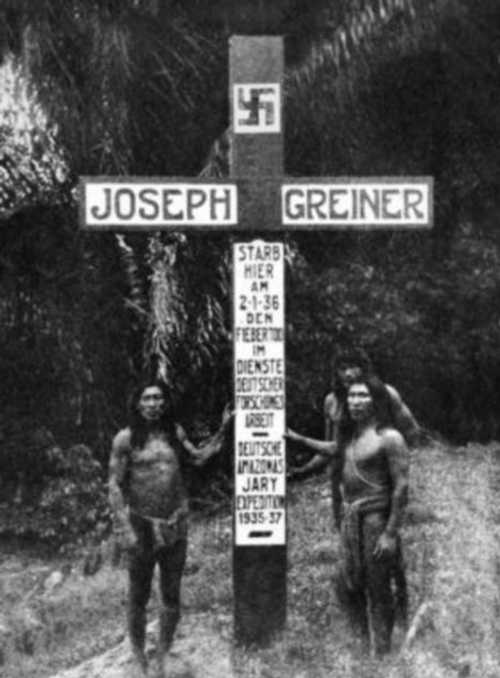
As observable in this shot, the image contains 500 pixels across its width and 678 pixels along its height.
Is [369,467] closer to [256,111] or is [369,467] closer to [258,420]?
[258,420]

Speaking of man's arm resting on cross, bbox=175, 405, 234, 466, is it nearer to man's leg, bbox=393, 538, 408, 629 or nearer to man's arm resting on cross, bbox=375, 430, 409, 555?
man's arm resting on cross, bbox=375, 430, 409, 555

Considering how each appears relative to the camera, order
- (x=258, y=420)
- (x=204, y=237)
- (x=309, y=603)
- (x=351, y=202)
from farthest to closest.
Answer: (x=204, y=237)
(x=309, y=603)
(x=351, y=202)
(x=258, y=420)

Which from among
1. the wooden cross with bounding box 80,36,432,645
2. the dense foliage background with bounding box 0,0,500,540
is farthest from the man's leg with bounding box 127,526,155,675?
the dense foliage background with bounding box 0,0,500,540

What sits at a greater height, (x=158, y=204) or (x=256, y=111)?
(x=256, y=111)

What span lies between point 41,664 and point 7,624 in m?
1.71

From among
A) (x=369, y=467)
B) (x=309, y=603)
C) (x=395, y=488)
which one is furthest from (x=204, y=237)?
(x=395, y=488)

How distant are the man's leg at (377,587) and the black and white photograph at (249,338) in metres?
0.01

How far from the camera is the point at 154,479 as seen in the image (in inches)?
273

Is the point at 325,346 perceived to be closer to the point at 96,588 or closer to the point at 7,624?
the point at 96,588

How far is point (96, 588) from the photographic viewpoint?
10.5m

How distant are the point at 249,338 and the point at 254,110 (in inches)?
45.1

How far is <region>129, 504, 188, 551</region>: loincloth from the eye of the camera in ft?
22.7

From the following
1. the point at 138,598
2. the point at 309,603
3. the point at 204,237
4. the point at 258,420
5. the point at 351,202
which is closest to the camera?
the point at 258,420

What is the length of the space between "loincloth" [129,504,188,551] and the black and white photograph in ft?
0.05
